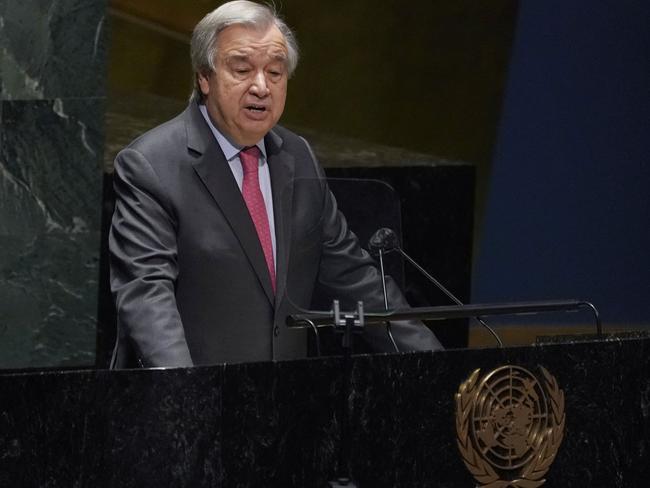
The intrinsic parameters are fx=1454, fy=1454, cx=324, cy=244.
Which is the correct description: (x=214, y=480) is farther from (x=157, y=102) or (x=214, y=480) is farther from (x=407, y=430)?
(x=157, y=102)

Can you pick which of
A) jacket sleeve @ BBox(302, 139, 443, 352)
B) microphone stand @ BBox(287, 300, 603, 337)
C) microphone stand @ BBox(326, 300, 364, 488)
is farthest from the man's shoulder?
microphone stand @ BBox(326, 300, 364, 488)

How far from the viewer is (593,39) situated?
5867 mm

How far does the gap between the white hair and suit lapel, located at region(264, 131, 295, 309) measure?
228 millimetres

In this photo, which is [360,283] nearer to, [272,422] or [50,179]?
[272,422]

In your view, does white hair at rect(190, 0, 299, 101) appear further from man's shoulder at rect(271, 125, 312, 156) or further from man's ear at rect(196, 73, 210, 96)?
man's shoulder at rect(271, 125, 312, 156)

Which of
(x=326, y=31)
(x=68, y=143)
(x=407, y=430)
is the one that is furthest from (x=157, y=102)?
(x=407, y=430)

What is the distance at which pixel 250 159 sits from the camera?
339 cm

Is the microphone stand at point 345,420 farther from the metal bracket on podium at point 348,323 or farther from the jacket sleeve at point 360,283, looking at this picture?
the jacket sleeve at point 360,283

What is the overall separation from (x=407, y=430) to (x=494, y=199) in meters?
3.14

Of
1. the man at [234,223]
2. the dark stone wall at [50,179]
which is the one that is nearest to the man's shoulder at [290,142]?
the man at [234,223]

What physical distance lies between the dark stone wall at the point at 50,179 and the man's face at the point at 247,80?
190 cm

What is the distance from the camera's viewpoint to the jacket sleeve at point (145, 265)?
293cm

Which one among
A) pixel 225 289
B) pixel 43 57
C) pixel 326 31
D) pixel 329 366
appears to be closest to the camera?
pixel 329 366

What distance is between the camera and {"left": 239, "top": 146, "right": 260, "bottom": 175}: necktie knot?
3.38 metres
